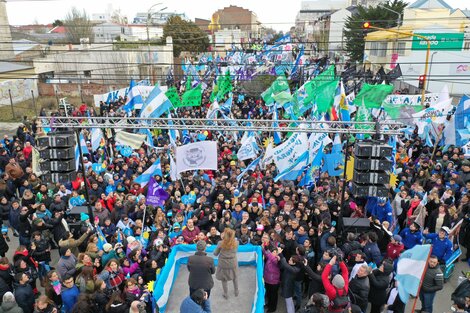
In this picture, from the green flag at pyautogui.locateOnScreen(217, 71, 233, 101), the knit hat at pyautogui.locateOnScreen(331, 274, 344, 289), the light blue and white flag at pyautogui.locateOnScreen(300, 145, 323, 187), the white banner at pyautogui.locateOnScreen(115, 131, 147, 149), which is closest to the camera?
the knit hat at pyautogui.locateOnScreen(331, 274, 344, 289)

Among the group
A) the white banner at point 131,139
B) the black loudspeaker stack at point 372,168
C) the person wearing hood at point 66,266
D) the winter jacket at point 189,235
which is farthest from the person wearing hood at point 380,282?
the white banner at point 131,139

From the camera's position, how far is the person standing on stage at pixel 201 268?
639 centimetres

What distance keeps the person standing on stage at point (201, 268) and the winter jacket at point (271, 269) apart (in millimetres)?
1173

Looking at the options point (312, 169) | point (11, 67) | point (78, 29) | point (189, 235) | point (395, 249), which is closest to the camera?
point (395, 249)

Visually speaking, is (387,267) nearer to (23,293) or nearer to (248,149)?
(23,293)

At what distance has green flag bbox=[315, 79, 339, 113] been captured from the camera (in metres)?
13.1

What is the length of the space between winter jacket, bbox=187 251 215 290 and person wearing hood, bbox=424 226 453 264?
4407 millimetres

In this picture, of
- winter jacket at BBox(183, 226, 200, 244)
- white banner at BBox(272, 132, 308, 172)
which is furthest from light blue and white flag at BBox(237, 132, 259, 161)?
winter jacket at BBox(183, 226, 200, 244)

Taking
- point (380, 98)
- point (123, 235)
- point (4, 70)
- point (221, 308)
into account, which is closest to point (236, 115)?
point (380, 98)

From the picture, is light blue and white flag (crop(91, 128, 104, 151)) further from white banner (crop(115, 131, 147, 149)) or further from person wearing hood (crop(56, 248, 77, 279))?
person wearing hood (crop(56, 248, 77, 279))

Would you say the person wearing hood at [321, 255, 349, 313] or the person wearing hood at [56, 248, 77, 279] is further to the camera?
the person wearing hood at [56, 248, 77, 279]

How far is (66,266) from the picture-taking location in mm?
6977

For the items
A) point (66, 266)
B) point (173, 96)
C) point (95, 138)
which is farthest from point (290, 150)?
point (173, 96)

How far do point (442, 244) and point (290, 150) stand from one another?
4.42 metres
